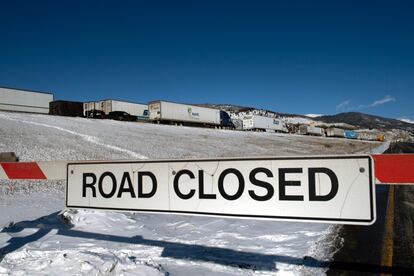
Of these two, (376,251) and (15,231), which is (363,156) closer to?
(376,251)

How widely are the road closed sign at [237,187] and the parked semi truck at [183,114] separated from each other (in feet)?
155

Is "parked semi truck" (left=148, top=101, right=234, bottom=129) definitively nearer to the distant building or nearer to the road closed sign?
the distant building

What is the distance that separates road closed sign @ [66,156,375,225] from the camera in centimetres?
225

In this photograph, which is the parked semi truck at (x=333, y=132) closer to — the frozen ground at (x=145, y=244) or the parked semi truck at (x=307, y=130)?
the parked semi truck at (x=307, y=130)

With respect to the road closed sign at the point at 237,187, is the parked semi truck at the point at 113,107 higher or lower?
higher

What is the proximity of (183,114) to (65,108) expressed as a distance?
17.8 m

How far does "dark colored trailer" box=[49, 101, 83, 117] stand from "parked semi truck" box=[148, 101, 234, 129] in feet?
35.2

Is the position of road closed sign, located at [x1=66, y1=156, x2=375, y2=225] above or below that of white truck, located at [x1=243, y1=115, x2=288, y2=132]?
below

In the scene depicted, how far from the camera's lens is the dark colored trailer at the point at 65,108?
46.4 metres

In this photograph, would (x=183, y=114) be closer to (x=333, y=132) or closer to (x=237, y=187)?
(x=237, y=187)

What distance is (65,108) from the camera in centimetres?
4700

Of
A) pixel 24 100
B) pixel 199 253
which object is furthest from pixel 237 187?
pixel 24 100

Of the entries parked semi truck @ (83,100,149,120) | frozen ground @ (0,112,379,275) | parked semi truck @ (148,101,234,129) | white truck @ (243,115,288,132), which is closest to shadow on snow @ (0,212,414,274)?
frozen ground @ (0,112,379,275)

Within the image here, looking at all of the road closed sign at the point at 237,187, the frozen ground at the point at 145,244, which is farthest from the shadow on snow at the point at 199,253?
the road closed sign at the point at 237,187
